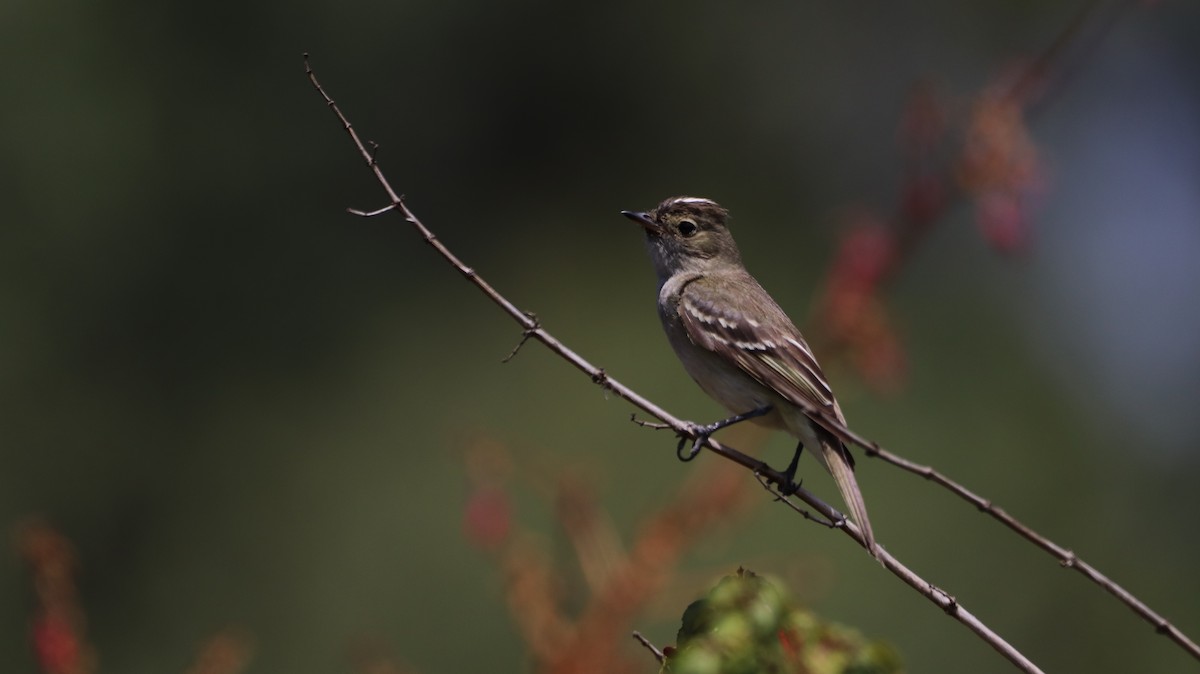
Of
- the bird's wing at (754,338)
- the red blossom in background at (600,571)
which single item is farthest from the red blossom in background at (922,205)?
the red blossom in background at (600,571)

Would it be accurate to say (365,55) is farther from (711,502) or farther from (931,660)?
(711,502)

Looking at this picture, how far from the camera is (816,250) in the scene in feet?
53.0

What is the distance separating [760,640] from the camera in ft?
8.34

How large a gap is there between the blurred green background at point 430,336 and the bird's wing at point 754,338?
17.3 ft

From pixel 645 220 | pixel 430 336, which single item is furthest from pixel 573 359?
pixel 430 336

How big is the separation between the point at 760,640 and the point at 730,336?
3319mm

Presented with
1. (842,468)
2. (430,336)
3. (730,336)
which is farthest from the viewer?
(430,336)

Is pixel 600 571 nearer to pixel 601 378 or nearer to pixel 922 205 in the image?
pixel 601 378

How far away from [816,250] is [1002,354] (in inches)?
101

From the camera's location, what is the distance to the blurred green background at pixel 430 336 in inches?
506

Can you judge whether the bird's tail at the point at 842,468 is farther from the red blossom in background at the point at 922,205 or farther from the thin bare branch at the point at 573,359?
the thin bare branch at the point at 573,359

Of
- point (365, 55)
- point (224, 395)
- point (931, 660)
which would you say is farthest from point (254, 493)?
point (931, 660)

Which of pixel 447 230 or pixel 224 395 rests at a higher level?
pixel 447 230

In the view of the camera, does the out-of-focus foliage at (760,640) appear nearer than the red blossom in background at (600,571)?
Yes
